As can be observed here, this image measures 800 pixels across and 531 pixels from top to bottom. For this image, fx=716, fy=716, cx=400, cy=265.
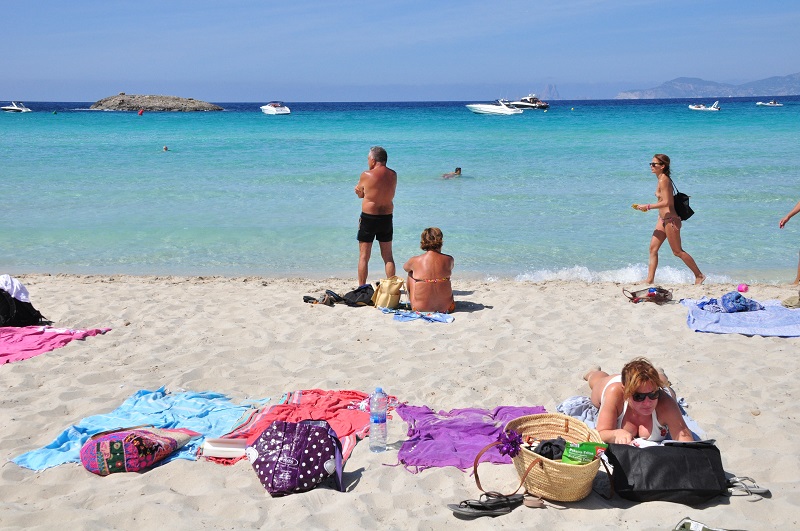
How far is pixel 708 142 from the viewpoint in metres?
29.6

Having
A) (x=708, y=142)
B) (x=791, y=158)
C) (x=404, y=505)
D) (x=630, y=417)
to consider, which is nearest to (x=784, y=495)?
(x=630, y=417)

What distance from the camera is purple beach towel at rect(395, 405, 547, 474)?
4480 mm

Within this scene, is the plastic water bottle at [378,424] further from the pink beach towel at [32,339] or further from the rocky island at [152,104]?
the rocky island at [152,104]

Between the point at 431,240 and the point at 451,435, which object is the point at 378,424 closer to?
the point at 451,435

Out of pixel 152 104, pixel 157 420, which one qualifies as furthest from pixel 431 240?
pixel 152 104

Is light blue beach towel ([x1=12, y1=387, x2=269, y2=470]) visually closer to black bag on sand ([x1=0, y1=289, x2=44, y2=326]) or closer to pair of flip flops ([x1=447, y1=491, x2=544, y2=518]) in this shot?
pair of flip flops ([x1=447, y1=491, x2=544, y2=518])

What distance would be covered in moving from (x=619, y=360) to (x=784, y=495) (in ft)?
7.81

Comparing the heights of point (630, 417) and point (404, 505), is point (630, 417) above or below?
above

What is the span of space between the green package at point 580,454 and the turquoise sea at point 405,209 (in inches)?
252

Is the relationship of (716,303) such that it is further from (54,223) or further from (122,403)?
(54,223)

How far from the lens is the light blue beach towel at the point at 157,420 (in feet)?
14.7

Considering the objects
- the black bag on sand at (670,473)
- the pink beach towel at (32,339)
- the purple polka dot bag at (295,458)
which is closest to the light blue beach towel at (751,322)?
the black bag on sand at (670,473)

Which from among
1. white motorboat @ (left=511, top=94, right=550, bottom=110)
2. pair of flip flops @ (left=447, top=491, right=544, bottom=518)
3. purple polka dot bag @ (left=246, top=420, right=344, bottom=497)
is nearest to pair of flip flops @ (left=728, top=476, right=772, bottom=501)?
pair of flip flops @ (left=447, top=491, right=544, bottom=518)

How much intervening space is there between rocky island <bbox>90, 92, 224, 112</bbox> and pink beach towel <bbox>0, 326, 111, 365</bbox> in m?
81.8
